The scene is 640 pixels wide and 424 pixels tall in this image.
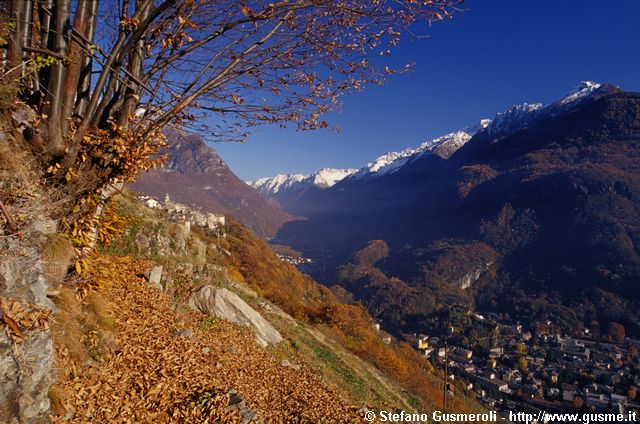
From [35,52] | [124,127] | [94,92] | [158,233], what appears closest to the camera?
[35,52]

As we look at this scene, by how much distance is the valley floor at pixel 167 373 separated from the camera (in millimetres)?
4785

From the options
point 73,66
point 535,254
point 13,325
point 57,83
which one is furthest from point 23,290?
point 535,254

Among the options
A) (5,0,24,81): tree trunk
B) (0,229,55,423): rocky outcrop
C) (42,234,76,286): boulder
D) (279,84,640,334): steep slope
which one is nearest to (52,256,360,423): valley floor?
(42,234,76,286): boulder

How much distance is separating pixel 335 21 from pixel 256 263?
38.1 metres

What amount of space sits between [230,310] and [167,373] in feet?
18.2

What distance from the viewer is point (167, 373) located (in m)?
6.12

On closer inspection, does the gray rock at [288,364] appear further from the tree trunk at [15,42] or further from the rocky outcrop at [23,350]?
the tree trunk at [15,42]

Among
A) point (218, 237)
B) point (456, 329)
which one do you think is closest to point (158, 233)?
point (218, 237)

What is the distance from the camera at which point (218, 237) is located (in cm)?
4575

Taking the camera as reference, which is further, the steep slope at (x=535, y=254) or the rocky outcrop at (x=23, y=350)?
the steep slope at (x=535, y=254)

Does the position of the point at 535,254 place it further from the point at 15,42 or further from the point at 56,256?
the point at 15,42

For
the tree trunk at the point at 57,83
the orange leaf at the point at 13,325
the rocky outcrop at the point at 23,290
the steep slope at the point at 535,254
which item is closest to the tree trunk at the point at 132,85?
the tree trunk at the point at 57,83

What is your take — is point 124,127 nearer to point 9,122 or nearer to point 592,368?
point 9,122

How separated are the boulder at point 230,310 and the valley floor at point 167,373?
0.54 metres
